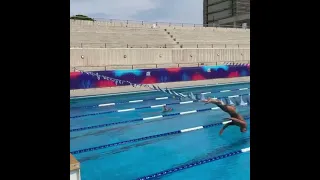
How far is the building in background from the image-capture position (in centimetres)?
5074

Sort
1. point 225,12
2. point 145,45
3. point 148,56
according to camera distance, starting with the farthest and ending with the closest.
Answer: point 225,12 < point 145,45 < point 148,56

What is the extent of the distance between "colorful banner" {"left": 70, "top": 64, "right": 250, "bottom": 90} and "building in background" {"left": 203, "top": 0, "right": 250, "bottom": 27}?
106ft

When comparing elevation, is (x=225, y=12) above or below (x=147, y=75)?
above

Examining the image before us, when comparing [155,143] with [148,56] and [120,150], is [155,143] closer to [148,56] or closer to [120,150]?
[120,150]

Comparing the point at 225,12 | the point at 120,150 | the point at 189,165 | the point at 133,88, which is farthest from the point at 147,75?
the point at 225,12

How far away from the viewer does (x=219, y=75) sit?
58.7 ft

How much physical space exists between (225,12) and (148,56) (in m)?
41.2

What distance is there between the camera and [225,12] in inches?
2185

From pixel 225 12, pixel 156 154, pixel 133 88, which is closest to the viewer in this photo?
pixel 156 154

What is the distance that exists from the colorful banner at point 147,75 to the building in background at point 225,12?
106 ft

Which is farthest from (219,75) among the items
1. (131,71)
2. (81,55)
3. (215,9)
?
(215,9)
